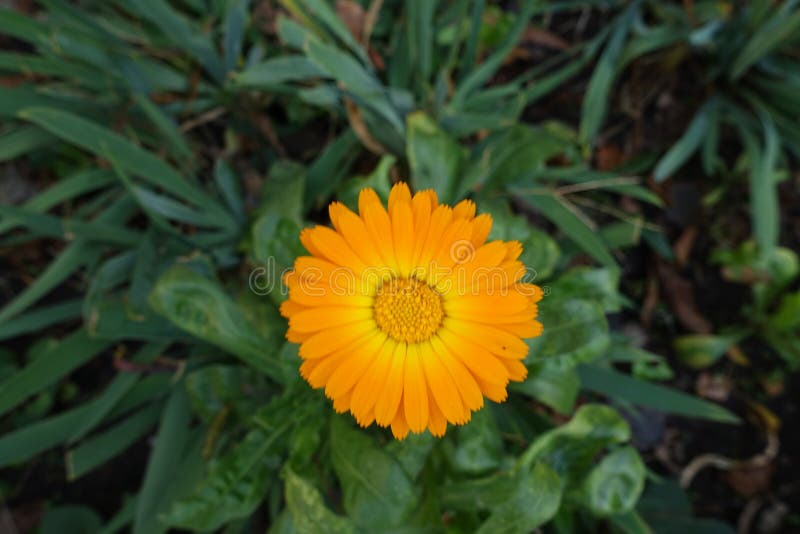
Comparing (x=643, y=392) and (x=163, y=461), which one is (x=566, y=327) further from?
(x=163, y=461)

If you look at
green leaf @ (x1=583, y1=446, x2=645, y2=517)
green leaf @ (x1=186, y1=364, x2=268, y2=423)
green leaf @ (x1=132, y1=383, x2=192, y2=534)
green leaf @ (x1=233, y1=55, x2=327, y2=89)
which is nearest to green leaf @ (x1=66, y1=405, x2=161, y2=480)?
green leaf @ (x1=132, y1=383, x2=192, y2=534)

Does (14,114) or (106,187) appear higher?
(14,114)

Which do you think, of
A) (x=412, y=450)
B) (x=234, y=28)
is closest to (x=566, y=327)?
(x=412, y=450)

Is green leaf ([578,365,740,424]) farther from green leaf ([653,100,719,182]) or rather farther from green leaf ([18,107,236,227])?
green leaf ([18,107,236,227])

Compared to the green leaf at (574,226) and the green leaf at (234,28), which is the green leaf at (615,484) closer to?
the green leaf at (574,226)

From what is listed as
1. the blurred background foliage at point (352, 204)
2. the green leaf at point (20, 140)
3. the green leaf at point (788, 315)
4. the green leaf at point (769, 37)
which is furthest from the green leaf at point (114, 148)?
the green leaf at point (788, 315)

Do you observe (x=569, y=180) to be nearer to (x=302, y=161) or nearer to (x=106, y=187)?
(x=302, y=161)

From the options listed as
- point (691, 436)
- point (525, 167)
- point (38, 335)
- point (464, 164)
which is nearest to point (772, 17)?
point (525, 167)
